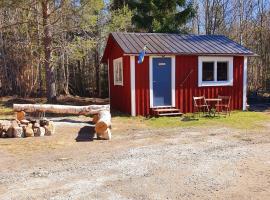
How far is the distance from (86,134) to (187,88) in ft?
16.8

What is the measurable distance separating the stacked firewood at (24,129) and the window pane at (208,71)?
6.49 meters

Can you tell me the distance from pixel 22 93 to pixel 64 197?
1527cm

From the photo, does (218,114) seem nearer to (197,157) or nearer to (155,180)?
(197,157)

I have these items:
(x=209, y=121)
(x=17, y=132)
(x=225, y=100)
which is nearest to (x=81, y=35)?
(x=225, y=100)

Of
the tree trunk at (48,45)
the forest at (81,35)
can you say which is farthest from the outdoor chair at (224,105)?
the tree trunk at (48,45)

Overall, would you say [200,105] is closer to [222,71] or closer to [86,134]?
[222,71]

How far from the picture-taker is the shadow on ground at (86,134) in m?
8.54

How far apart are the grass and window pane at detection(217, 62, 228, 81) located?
5.09 ft

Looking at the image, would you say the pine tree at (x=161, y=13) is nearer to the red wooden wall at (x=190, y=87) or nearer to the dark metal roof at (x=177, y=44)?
the dark metal roof at (x=177, y=44)

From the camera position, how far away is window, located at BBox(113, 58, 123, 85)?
13812 mm

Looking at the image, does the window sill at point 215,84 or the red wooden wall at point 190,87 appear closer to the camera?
the red wooden wall at point 190,87

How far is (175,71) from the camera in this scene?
12.8 m

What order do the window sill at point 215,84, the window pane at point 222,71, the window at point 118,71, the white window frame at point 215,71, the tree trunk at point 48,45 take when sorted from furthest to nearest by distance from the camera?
the tree trunk at point 48,45 → the window at point 118,71 → the window pane at point 222,71 → the window sill at point 215,84 → the white window frame at point 215,71

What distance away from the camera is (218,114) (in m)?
12.7
